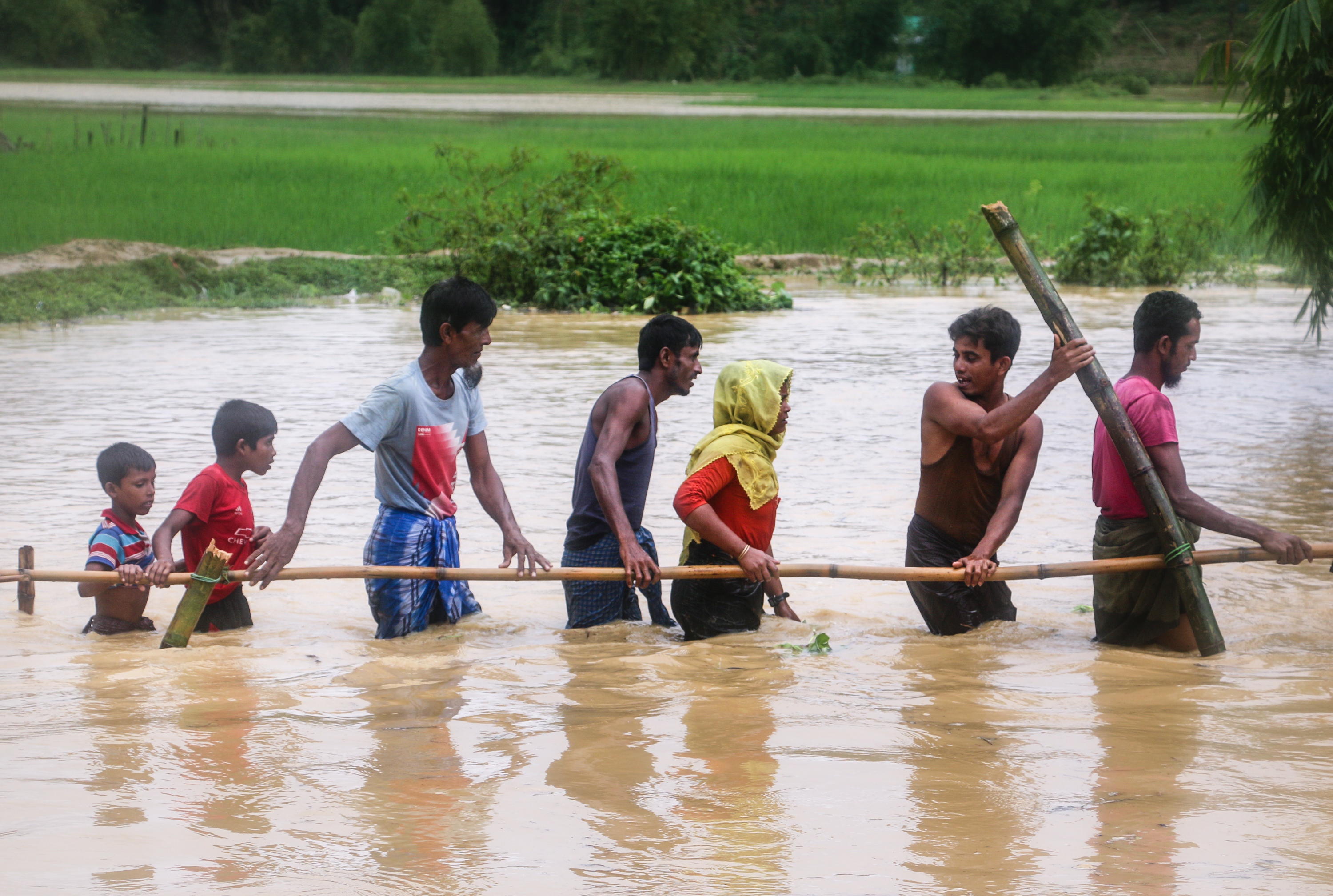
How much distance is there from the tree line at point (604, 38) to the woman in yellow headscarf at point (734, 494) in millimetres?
43509

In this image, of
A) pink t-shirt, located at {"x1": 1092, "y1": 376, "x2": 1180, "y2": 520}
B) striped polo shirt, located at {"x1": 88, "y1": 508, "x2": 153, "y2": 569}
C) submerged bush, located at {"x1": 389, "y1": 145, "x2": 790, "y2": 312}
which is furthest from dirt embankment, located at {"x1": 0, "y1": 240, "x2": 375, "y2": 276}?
pink t-shirt, located at {"x1": 1092, "y1": 376, "x2": 1180, "y2": 520}

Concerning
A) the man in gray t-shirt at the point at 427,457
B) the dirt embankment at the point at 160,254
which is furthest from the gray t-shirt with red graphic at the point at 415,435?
the dirt embankment at the point at 160,254

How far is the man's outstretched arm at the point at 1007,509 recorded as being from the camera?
12.7 ft

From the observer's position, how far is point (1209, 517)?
149 inches

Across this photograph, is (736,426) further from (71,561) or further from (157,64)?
(157,64)

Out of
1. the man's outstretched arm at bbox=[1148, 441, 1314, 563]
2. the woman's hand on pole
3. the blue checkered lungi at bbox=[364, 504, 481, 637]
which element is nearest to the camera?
the man's outstretched arm at bbox=[1148, 441, 1314, 563]

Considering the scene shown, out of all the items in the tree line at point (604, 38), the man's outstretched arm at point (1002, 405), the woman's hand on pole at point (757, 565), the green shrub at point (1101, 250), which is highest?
the tree line at point (604, 38)

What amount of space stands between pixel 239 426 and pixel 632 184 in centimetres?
1458

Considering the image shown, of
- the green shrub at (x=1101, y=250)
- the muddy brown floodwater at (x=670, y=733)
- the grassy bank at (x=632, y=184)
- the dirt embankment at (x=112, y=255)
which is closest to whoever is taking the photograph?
the muddy brown floodwater at (x=670, y=733)

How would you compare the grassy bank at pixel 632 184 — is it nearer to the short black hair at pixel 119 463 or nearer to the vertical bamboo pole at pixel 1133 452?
the vertical bamboo pole at pixel 1133 452

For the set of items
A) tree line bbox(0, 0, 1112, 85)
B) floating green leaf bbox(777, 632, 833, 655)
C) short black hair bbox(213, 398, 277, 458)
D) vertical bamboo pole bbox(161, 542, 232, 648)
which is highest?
tree line bbox(0, 0, 1112, 85)

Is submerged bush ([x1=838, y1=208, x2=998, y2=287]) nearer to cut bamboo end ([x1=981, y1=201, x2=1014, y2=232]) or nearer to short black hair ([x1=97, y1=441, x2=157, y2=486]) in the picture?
cut bamboo end ([x1=981, y1=201, x2=1014, y2=232])

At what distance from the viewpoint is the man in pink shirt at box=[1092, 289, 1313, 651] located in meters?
3.84

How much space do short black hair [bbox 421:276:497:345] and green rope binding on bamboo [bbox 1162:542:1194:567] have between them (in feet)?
6.38
